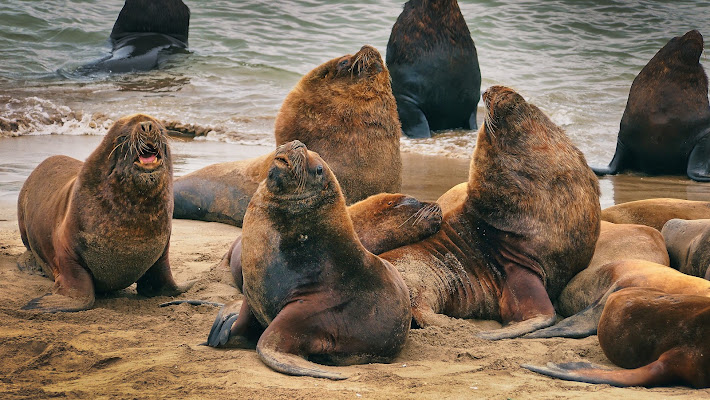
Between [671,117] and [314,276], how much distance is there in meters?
7.35

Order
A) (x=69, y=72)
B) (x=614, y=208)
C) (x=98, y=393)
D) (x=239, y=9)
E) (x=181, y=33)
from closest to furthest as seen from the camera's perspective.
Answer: (x=98, y=393) → (x=614, y=208) → (x=69, y=72) → (x=181, y=33) → (x=239, y=9)

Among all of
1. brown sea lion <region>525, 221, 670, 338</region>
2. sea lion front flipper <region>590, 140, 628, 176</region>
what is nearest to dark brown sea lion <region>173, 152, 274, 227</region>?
brown sea lion <region>525, 221, 670, 338</region>

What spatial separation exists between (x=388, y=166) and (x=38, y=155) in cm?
467

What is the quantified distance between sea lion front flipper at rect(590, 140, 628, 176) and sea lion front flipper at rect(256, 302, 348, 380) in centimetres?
668

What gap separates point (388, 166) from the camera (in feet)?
22.8

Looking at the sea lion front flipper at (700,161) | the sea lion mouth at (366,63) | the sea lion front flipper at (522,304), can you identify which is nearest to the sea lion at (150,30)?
the sea lion front flipper at (700,161)

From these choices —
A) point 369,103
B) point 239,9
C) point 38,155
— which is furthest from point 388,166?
point 239,9

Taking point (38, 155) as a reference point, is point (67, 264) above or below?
above

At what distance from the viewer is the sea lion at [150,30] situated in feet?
57.9

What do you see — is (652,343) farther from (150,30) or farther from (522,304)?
(150,30)

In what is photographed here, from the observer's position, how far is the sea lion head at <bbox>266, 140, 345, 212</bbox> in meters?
4.08

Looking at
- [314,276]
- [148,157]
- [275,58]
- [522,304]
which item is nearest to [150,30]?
[275,58]

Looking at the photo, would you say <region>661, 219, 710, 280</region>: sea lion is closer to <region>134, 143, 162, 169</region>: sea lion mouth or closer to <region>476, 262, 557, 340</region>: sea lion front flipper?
<region>476, 262, 557, 340</region>: sea lion front flipper

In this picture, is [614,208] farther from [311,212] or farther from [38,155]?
[38,155]
